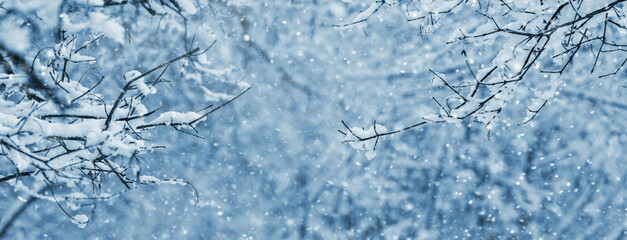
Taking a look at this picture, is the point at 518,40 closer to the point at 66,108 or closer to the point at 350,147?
the point at 66,108

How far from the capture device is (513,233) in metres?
6.68

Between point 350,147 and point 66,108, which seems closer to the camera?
point 66,108

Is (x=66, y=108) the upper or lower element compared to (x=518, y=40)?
lower

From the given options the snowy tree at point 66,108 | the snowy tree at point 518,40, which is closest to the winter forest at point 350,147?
the snowy tree at point 66,108

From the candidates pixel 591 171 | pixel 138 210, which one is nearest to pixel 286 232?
pixel 138 210

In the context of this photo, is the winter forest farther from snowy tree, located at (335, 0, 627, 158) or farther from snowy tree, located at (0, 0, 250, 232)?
snowy tree, located at (335, 0, 627, 158)

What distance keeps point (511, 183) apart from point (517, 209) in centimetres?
41

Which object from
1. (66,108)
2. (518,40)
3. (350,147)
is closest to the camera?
(518,40)

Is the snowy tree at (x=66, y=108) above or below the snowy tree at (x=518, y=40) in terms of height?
below

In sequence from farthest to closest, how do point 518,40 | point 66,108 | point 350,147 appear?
1. point 350,147
2. point 66,108
3. point 518,40

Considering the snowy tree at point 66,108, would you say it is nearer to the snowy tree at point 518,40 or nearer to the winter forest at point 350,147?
the snowy tree at point 518,40

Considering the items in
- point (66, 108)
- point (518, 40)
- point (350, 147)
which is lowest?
point (66, 108)

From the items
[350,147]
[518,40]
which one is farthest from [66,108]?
[350,147]

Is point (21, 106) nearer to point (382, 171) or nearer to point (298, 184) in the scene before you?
point (298, 184)
